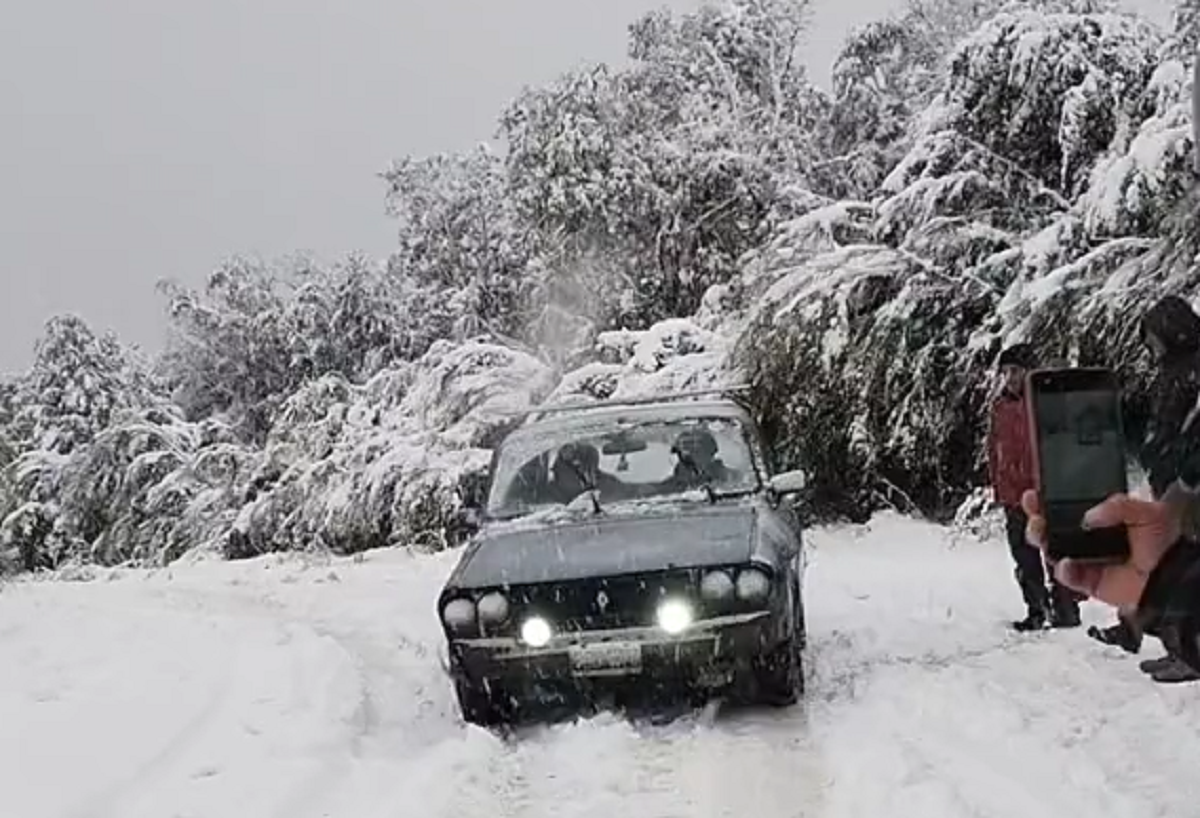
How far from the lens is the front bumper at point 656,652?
21.8 feet

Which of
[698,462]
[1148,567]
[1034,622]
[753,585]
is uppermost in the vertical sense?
[1148,567]

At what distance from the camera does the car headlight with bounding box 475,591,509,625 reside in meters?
6.80

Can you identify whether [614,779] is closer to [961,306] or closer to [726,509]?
[726,509]

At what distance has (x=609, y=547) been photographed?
23.4 feet

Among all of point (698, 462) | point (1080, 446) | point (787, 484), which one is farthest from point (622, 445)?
point (1080, 446)

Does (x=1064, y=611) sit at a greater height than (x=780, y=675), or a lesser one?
lesser

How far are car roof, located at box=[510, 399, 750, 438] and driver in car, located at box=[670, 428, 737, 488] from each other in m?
0.19

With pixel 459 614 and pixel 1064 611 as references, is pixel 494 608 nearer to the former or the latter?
pixel 459 614

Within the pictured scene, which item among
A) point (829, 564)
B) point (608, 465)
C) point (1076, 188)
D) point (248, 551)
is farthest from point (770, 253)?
point (248, 551)

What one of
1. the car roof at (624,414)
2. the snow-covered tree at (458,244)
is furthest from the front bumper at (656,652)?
the snow-covered tree at (458,244)

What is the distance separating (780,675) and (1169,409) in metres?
3.90

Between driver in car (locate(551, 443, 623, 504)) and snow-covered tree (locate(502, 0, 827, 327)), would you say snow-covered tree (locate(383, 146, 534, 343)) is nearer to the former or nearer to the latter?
snow-covered tree (locate(502, 0, 827, 327))

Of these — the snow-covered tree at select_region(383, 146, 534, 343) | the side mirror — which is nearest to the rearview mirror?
the side mirror

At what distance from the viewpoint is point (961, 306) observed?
Answer: 1418cm
